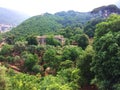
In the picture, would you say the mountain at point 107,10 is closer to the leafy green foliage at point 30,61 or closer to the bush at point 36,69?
the leafy green foliage at point 30,61

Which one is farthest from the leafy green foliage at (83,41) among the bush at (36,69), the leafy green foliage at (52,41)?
the bush at (36,69)

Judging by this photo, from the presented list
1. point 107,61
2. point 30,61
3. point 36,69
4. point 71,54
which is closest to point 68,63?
point 71,54

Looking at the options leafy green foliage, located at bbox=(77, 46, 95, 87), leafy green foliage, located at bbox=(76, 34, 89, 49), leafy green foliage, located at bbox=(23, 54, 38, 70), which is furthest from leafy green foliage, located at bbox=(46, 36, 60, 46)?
leafy green foliage, located at bbox=(77, 46, 95, 87)

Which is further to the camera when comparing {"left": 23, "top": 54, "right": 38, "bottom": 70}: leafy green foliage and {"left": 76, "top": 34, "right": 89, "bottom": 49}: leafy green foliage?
{"left": 76, "top": 34, "right": 89, "bottom": 49}: leafy green foliage

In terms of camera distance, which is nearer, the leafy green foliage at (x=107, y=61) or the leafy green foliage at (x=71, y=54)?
the leafy green foliage at (x=107, y=61)

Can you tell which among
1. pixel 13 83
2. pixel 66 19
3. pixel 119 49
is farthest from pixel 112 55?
pixel 66 19

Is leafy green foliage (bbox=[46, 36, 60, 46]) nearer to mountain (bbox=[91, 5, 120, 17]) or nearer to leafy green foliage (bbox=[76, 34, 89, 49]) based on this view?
leafy green foliage (bbox=[76, 34, 89, 49])

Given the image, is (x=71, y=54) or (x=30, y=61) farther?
(x=30, y=61)

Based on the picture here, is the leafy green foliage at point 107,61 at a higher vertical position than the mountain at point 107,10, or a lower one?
lower

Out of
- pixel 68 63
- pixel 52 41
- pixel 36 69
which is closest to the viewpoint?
pixel 68 63

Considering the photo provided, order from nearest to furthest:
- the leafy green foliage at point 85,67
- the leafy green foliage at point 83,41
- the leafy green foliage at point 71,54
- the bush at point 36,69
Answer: the leafy green foliage at point 85,67 → the bush at point 36,69 → the leafy green foliage at point 71,54 → the leafy green foliage at point 83,41

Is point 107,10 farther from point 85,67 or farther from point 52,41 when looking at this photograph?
point 85,67

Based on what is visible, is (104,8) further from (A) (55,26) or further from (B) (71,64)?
(B) (71,64)

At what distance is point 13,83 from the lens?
20.5 metres
